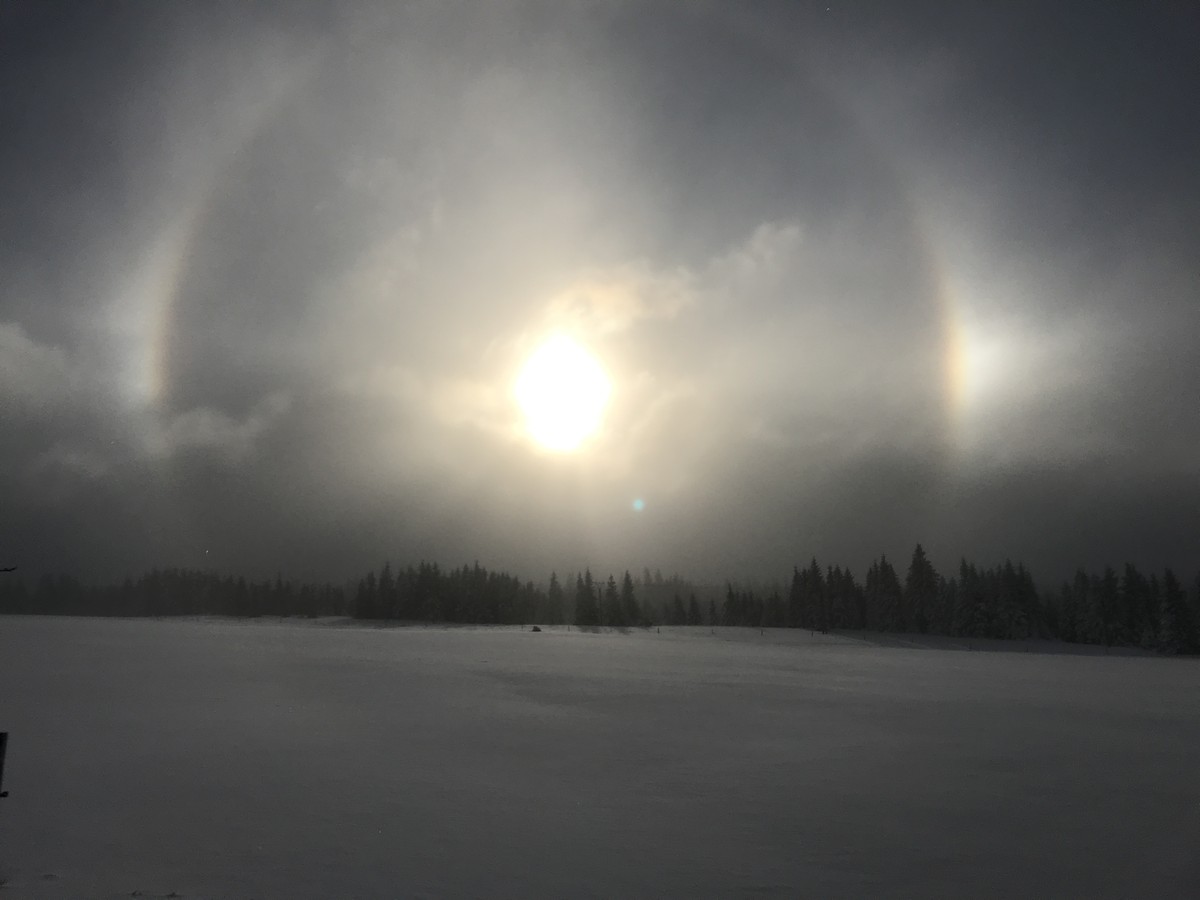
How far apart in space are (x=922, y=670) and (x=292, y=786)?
3860cm

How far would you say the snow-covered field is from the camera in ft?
28.6

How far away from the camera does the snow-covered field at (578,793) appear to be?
8711 millimetres

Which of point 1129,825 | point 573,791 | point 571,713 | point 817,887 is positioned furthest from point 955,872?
point 571,713

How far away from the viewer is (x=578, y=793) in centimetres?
1229

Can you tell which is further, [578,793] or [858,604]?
[858,604]

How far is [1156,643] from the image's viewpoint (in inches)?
3174

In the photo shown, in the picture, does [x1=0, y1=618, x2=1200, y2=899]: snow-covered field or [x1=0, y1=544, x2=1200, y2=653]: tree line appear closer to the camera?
[x1=0, y1=618, x2=1200, y2=899]: snow-covered field

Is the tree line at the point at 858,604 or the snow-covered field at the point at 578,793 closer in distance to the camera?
the snow-covered field at the point at 578,793

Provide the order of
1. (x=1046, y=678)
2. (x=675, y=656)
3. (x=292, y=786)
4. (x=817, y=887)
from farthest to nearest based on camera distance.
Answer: (x=675, y=656), (x=1046, y=678), (x=292, y=786), (x=817, y=887)

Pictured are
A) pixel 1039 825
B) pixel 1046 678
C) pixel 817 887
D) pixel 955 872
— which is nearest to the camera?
pixel 817 887

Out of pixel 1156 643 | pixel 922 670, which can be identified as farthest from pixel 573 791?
pixel 1156 643

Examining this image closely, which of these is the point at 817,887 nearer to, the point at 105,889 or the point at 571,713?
the point at 105,889

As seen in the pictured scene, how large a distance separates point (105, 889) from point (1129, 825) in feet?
48.5

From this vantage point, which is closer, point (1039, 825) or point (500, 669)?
point (1039, 825)
